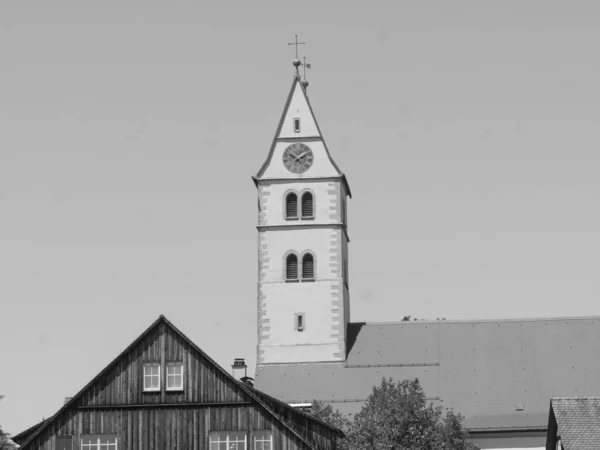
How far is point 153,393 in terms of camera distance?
5416 cm

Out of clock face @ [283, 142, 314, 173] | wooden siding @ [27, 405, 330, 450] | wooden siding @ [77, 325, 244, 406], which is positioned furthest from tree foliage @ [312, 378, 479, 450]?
clock face @ [283, 142, 314, 173]

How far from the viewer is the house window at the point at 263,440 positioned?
174ft

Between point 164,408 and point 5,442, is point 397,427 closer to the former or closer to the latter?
point 164,408

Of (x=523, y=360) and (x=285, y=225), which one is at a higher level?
(x=285, y=225)

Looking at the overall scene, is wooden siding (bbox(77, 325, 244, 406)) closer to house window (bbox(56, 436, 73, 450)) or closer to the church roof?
house window (bbox(56, 436, 73, 450))

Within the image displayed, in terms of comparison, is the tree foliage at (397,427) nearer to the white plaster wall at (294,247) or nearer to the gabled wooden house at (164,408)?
the gabled wooden house at (164,408)

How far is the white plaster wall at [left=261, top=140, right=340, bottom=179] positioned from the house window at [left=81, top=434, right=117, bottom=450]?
29571 mm

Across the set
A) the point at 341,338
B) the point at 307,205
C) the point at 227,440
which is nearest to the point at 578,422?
the point at 227,440

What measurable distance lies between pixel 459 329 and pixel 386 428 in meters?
22.8

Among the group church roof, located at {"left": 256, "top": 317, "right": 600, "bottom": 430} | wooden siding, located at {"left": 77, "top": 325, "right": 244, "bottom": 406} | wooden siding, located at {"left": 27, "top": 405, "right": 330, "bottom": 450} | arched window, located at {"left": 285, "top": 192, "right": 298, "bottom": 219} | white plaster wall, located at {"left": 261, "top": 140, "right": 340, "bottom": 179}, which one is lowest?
wooden siding, located at {"left": 27, "top": 405, "right": 330, "bottom": 450}

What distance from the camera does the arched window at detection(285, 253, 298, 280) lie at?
79688 mm

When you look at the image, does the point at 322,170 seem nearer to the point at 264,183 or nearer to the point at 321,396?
the point at 264,183

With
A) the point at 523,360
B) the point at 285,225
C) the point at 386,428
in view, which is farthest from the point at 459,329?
the point at 386,428

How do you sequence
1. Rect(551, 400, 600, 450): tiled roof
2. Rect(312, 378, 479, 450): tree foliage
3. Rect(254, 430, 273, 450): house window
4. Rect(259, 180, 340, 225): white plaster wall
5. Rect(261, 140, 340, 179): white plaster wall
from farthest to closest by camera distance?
Rect(261, 140, 340, 179): white plaster wall
Rect(259, 180, 340, 225): white plaster wall
Rect(312, 378, 479, 450): tree foliage
Rect(254, 430, 273, 450): house window
Rect(551, 400, 600, 450): tiled roof
